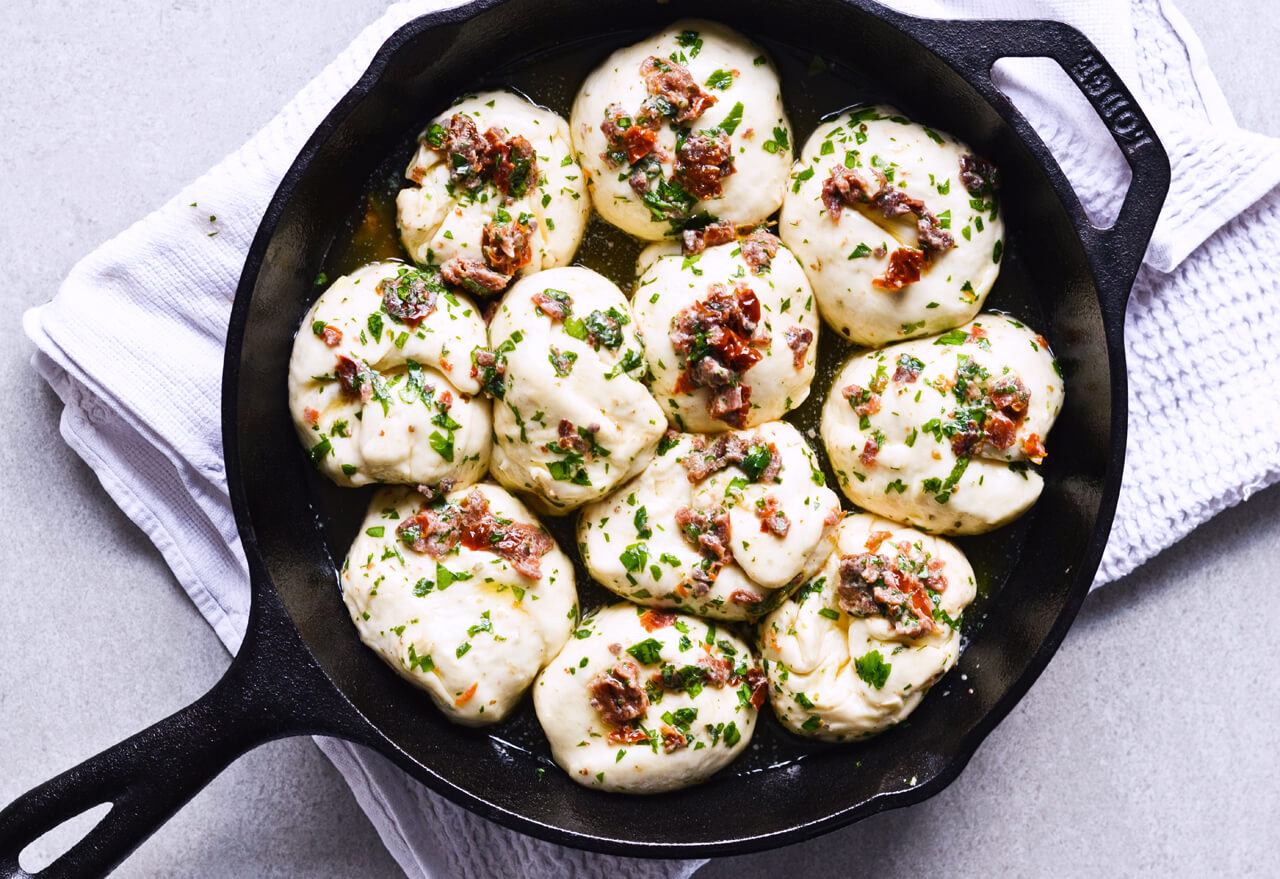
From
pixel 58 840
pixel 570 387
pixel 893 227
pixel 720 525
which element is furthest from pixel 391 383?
pixel 58 840

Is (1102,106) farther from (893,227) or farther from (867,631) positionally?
(867,631)

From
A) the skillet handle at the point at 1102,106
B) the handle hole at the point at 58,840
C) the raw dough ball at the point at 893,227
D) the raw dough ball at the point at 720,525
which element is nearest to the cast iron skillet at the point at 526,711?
the skillet handle at the point at 1102,106

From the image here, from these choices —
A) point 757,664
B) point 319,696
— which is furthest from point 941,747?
point 319,696

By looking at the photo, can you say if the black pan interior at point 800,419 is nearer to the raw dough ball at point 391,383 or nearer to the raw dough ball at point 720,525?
the raw dough ball at point 391,383

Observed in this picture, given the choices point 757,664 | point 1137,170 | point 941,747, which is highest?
point 1137,170

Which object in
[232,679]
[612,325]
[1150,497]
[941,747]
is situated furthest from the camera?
[1150,497]

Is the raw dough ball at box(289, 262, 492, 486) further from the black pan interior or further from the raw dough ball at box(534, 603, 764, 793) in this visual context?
the raw dough ball at box(534, 603, 764, 793)

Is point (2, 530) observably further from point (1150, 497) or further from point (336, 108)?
point (1150, 497)
